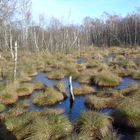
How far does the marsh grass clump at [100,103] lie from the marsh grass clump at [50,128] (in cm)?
377

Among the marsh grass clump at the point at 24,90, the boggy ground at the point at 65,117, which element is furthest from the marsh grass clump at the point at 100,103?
the marsh grass clump at the point at 24,90

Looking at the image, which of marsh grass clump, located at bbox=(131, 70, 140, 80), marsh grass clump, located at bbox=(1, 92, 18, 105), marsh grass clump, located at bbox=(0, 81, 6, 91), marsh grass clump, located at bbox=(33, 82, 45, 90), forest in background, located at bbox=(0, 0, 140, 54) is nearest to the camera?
marsh grass clump, located at bbox=(1, 92, 18, 105)

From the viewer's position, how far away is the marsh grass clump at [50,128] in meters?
10.5

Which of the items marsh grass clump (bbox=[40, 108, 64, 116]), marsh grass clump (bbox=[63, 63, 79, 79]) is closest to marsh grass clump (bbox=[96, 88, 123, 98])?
marsh grass clump (bbox=[40, 108, 64, 116])

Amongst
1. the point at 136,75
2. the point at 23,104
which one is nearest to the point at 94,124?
the point at 23,104

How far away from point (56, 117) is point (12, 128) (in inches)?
65.7

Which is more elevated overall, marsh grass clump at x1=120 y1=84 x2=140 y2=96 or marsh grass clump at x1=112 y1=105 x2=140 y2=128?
marsh grass clump at x1=120 y1=84 x2=140 y2=96

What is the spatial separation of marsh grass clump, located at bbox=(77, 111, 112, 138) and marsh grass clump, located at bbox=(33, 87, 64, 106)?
15.7 feet

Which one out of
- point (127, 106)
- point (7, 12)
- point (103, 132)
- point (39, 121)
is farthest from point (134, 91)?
point (7, 12)

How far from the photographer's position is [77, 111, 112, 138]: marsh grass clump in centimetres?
1111

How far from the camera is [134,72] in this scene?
78.9 ft

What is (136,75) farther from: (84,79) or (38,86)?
(38,86)

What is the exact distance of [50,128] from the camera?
10.8 m

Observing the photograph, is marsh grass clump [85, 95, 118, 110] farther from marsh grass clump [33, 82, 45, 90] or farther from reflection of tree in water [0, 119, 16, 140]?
marsh grass clump [33, 82, 45, 90]
